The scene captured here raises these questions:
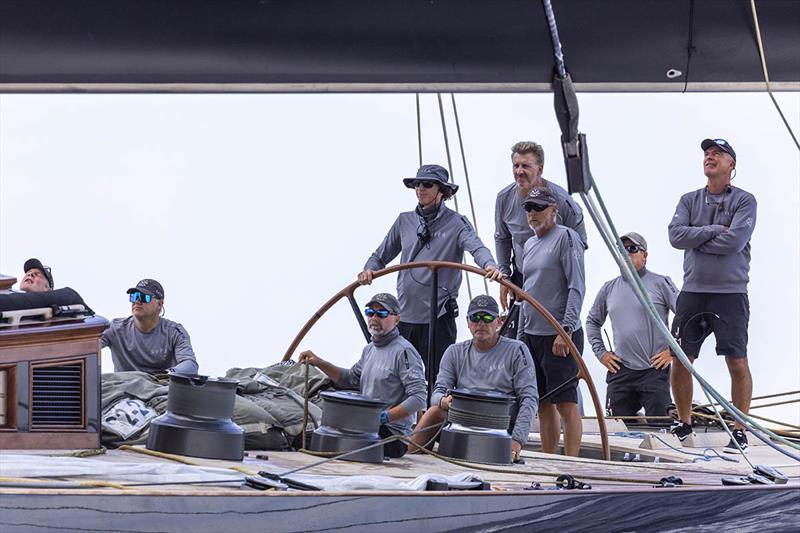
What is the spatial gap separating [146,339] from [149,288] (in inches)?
8.7

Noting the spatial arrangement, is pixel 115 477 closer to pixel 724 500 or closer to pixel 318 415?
pixel 318 415

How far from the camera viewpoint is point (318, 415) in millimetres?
5398

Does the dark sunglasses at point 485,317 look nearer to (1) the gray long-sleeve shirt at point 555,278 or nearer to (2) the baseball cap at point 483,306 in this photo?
(2) the baseball cap at point 483,306

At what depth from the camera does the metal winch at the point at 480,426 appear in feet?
16.6

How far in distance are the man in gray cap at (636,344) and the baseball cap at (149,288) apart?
7.89 ft

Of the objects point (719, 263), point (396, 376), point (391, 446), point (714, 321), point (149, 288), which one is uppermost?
point (719, 263)

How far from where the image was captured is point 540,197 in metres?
5.97

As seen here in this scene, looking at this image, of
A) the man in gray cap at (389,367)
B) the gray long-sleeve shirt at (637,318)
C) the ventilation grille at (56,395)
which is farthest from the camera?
the gray long-sleeve shirt at (637,318)

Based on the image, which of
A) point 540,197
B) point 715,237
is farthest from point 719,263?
point 540,197

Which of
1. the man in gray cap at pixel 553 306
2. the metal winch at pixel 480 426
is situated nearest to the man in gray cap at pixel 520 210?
the man in gray cap at pixel 553 306

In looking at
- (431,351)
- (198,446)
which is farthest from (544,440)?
(198,446)

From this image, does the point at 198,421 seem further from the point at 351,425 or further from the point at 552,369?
the point at 552,369

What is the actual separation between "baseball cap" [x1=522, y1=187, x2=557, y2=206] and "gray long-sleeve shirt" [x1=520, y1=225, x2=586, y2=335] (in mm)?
144

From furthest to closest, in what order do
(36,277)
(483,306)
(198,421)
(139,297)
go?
(36,277) < (139,297) < (483,306) < (198,421)
